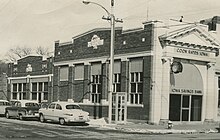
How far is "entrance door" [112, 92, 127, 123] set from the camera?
3269cm

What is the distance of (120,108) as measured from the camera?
33188 mm

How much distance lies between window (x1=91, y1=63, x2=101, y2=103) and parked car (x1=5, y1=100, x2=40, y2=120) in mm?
5446

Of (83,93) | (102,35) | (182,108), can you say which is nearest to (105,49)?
(102,35)

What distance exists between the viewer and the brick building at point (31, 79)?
46.5 m

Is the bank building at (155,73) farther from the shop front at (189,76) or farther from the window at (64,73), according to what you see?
the window at (64,73)

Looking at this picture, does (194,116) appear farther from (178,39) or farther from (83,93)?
(83,93)

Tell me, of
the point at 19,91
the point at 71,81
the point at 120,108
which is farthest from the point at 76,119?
the point at 19,91

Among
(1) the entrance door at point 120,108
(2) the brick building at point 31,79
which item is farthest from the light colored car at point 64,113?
(2) the brick building at point 31,79

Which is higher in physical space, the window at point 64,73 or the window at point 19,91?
the window at point 64,73

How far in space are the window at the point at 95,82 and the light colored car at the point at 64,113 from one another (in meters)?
7.31

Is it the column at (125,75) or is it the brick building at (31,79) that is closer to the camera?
the column at (125,75)

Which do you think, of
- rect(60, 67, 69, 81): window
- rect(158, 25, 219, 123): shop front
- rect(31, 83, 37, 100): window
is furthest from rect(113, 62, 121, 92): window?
rect(31, 83, 37, 100): window

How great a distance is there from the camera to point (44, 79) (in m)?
47.1

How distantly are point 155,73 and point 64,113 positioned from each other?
24.4 ft
